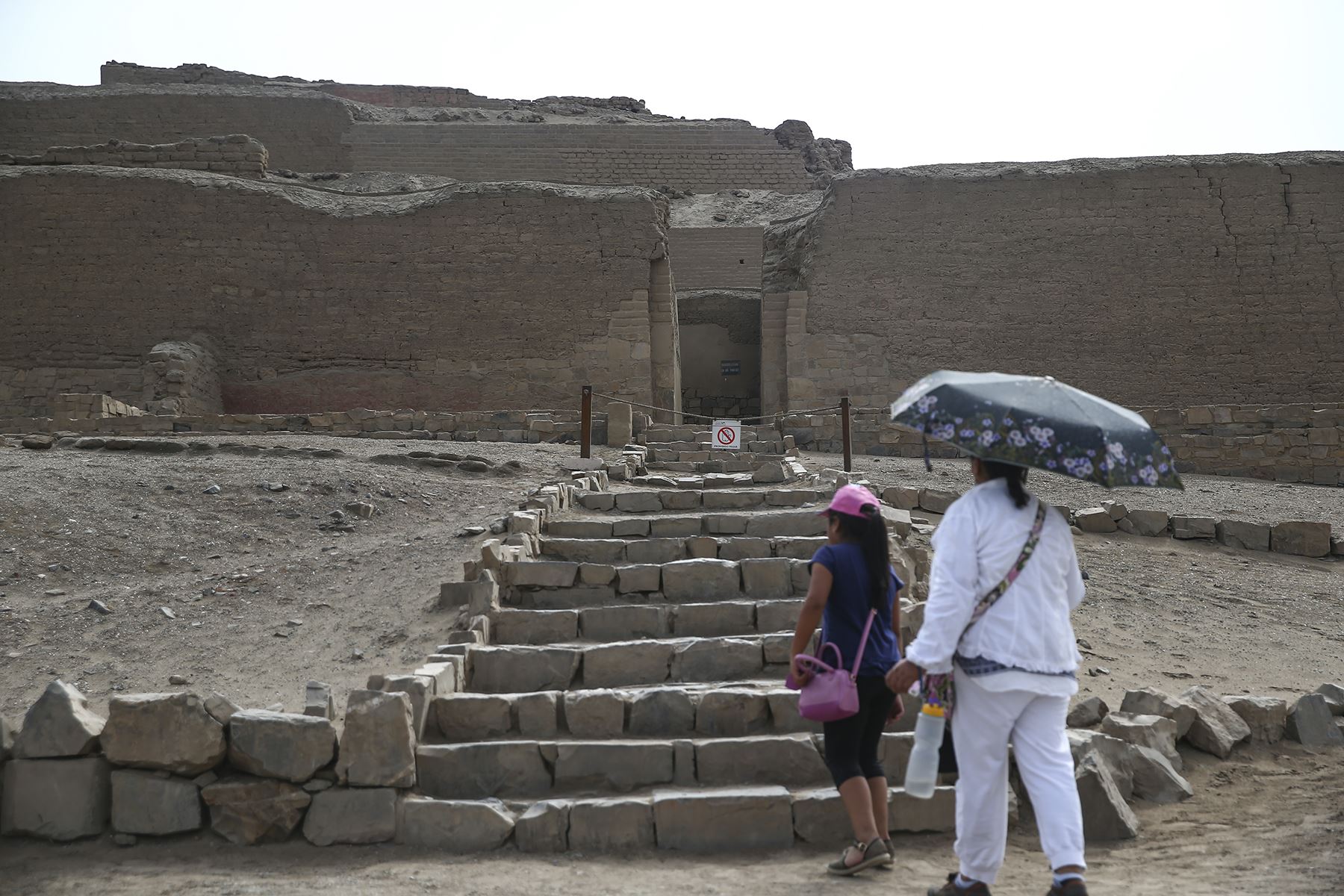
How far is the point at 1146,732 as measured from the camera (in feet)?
19.3

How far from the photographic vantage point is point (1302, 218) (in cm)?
1838

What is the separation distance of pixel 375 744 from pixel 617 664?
158 centimetres

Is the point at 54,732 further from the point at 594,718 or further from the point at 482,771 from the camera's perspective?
the point at 594,718

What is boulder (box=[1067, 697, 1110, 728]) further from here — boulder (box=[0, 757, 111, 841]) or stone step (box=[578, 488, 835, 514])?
boulder (box=[0, 757, 111, 841])

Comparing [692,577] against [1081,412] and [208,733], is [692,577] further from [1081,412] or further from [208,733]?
[1081,412]

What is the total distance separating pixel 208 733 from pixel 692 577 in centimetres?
318

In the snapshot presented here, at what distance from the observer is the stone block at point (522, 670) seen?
6.32 metres

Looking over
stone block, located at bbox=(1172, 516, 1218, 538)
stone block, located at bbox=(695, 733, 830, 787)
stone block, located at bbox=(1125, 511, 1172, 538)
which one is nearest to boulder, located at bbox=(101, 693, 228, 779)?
stone block, located at bbox=(695, 733, 830, 787)

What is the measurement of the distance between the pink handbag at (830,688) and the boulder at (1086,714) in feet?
6.99

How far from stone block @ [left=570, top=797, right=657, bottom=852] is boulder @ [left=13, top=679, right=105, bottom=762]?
2237 millimetres

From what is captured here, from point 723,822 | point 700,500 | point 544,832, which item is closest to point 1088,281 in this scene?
point 700,500

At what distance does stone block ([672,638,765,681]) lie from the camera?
6.39 metres

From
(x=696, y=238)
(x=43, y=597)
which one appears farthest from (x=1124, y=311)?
(x=43, y=597)

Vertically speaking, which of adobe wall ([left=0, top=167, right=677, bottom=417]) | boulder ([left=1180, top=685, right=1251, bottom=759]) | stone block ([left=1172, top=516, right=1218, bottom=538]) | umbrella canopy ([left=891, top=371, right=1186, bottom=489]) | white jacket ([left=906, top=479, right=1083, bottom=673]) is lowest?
boulder ([left=1180, top=685, right=1251, bottom=759])
